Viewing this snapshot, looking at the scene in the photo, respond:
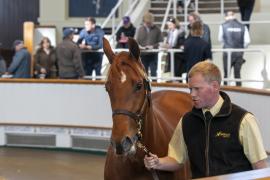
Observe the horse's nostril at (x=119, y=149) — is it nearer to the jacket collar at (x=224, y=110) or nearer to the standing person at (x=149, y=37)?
the jacket collar at (x=224, y=110)

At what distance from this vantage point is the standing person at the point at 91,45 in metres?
13.6

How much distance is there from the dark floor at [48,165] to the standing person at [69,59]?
165cm

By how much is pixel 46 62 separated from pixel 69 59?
947mm

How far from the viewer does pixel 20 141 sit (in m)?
12.1

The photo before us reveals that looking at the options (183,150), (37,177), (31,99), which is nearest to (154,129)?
(183,150)

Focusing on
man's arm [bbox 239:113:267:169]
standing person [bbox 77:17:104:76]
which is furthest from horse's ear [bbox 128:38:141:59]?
standing person [bbox 77:17:104:76]

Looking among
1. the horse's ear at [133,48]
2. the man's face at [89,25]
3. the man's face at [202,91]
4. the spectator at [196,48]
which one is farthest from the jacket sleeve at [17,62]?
the man's face at [202,91]

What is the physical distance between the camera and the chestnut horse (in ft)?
12.8

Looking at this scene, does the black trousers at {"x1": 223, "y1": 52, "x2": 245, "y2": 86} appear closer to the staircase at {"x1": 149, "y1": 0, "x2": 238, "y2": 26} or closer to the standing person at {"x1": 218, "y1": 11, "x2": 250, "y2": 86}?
the standing person at {"x1": 218, "y1": 11, "x2": 250, "y2": 86}

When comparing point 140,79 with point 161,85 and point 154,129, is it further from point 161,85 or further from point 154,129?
point 161,85

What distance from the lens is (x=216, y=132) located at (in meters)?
3.75

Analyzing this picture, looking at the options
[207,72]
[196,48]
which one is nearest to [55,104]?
[196,48]

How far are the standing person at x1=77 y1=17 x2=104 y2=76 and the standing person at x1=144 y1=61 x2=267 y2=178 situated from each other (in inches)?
382

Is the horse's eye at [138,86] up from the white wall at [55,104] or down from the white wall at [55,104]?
up
